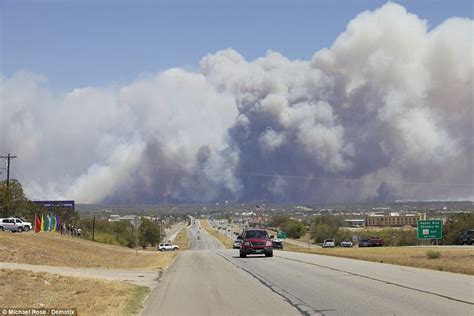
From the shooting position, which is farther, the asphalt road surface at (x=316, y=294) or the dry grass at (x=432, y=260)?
the dry grass at (x=432, y=260)

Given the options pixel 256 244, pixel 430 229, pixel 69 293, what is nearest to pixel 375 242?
pixel 430 229

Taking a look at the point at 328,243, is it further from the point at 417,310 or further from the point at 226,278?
the point at 417,310

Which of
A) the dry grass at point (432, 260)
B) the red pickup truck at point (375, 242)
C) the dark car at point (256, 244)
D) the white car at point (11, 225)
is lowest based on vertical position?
the red pickup truck at point (375, 242)

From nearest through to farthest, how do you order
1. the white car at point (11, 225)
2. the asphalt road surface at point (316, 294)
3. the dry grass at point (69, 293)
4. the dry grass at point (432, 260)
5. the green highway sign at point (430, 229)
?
the asphalt road surface at point (316, 294) < the dry grass at point (69, 293) < the dry grass at point (432, 260) < the green highway sign at point (430, 229) < the white car at point (11, 225)

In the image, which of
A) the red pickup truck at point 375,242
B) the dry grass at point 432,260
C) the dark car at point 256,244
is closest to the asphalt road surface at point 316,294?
the dry grass at point 432,260

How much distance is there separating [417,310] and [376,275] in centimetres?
1014

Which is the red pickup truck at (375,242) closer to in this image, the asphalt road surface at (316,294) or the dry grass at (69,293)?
the asphalt road surface at (316,294)

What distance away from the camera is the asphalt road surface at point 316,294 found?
14227 mm

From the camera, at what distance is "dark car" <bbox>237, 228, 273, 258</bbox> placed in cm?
4131

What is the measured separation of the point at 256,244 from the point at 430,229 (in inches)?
984

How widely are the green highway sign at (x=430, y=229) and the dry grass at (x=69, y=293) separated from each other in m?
44.0

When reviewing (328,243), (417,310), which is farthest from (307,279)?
(328,243)

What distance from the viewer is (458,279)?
21625 mm

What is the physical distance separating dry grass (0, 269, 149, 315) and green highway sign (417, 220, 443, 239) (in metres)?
44.0
